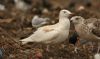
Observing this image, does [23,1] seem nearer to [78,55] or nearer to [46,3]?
[46,3]

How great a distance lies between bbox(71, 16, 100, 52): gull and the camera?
1095cm

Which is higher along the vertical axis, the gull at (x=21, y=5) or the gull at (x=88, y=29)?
the gull at (x=21, y=5)

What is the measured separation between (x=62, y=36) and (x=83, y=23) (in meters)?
0.83

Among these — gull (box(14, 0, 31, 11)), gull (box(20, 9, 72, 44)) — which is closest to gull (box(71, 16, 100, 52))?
gull (box(20, 9, 72, 44))

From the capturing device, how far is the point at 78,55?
11117mm

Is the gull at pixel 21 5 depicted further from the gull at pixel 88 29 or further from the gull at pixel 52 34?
the gull at pixel 52 34

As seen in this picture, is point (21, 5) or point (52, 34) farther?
point (21, 5)

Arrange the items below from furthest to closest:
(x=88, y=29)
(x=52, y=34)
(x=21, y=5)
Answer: (x=21, y=5) → (x=88, y=29) → (x=52, y=34)

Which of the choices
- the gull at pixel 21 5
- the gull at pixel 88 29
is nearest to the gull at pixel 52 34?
the gull at pixel 88 29

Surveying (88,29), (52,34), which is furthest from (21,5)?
(52,34)

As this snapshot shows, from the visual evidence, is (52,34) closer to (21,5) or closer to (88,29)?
(88,29)

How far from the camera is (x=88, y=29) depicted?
1099 centimetres

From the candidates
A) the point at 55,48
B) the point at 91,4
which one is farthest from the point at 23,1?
the point at 55,48

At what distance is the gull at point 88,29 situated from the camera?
10.9 m
